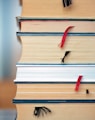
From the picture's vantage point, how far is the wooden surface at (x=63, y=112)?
65 centimetres

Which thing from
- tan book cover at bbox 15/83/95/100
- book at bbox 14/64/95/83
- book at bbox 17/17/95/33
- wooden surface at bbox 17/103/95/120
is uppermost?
book at bbox 17/17/95/33

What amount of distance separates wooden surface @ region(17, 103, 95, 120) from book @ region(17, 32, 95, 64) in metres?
0.15

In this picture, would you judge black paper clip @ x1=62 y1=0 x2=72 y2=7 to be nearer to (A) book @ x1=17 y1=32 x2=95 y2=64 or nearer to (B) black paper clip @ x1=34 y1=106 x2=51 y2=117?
(A) book @ x1=17 y1=32 x2=95 y2=64

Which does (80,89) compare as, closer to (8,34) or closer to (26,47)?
(26,47)

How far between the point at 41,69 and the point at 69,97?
136 millimetres

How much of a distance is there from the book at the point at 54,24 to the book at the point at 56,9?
16 mm

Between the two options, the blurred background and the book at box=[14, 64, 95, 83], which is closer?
the book at box=[14, 64, 95, 83]

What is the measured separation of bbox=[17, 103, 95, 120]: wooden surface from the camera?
0.65 m

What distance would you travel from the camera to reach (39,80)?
0.66 metres

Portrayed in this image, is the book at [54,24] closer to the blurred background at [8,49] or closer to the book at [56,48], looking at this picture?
the book at [56,48]

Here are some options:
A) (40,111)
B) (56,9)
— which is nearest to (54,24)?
(56,9)

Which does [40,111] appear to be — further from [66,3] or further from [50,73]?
[66,3]

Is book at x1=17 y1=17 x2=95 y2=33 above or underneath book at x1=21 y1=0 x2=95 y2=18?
underneath

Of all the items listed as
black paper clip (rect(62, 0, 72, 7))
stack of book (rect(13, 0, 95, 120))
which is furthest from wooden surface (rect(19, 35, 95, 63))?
black paper clip (rect(62, 0, 72, 7))
